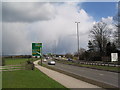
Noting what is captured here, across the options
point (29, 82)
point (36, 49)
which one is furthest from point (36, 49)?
point (29, 82)

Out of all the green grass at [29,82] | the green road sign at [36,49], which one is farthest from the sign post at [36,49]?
the green grass at [29,82]

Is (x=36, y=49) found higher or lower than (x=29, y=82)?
higher

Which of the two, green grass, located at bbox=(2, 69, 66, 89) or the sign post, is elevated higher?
the sign post

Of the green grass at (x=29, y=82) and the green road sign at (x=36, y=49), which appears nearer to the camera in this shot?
the green grass at (x=29, y=82)

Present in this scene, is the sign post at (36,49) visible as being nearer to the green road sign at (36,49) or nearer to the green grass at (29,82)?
the green road sign at (36,49)

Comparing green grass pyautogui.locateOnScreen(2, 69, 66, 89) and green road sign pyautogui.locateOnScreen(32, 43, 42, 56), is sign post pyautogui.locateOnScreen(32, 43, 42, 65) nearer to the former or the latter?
green road sign pyautogui.locateOnScreen(32, 43, 42, 56)

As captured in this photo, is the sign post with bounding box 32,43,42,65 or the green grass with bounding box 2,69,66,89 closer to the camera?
the green grass with bounding box 2,69,66,89

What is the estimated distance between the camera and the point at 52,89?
11500mm

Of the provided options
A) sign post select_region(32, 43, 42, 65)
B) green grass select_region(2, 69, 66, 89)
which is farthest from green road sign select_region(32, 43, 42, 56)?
green grass select_region(2, 69, 66, 89)

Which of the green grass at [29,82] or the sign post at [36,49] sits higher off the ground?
the sign post at [36,49]

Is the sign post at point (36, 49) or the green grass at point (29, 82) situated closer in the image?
the green grass at point (29, 82)

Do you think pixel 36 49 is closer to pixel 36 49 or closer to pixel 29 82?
pixel 36 49

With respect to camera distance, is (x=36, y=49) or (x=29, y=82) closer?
(x=29, y=82)

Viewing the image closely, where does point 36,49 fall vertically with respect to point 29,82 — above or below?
above
